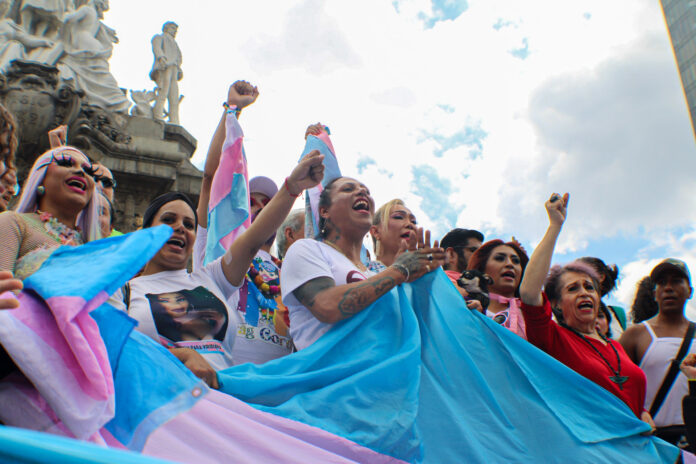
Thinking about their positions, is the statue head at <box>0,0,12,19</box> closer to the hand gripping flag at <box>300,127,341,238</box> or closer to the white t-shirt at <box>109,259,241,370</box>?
the hand gripping flag at <box>300,127,341,238</box>

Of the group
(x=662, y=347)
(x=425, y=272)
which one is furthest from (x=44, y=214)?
(x=662, y=347)

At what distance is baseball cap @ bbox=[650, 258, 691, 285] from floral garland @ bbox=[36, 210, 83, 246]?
12.7ft

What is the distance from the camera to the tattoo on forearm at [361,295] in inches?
96.7

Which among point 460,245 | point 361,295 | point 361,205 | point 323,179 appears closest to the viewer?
point 361,295

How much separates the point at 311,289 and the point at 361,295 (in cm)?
24

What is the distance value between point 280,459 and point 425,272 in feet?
4.10

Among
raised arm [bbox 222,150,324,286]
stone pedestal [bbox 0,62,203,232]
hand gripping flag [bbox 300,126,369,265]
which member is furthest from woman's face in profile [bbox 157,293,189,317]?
stone pedestal [bbox 0,62,203,232]

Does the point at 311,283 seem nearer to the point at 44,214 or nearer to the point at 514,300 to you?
the point at 44,214

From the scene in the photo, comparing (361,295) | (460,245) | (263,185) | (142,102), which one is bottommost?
(361,295)

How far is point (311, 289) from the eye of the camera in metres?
2.55

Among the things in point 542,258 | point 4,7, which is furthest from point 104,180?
point 4,7

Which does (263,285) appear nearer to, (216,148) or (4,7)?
(216,148)

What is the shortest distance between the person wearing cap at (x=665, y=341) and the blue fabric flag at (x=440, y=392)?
893mm

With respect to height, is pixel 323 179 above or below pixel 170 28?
below
